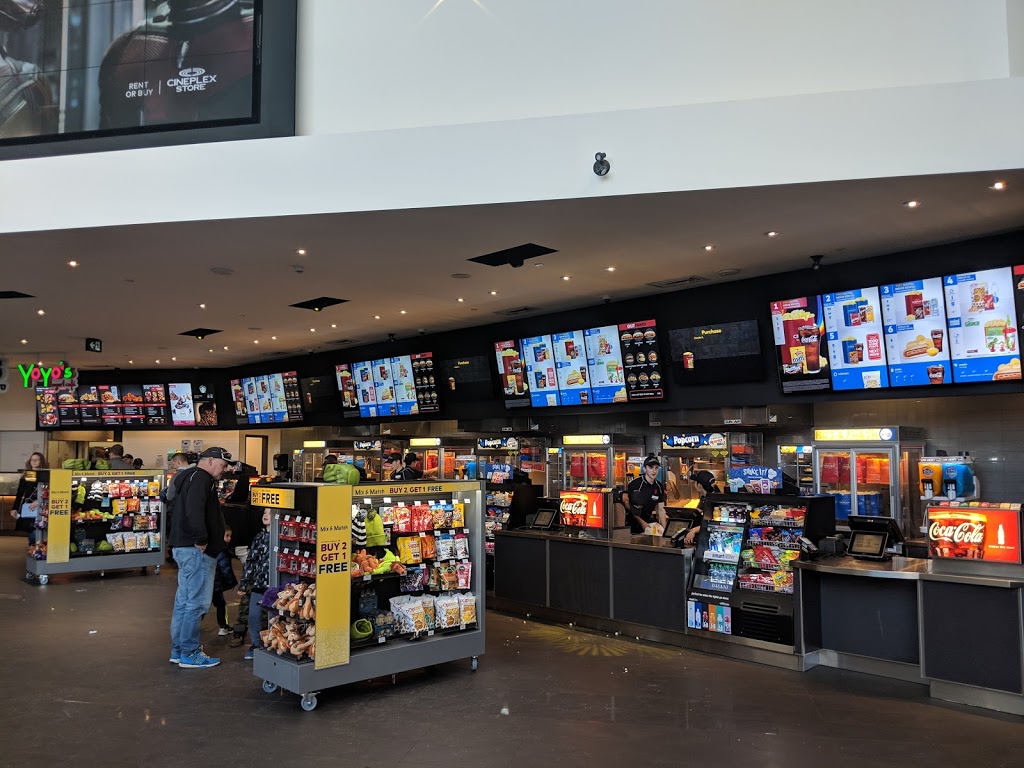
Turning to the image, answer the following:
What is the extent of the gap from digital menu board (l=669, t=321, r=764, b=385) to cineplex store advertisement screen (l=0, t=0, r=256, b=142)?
4.97m

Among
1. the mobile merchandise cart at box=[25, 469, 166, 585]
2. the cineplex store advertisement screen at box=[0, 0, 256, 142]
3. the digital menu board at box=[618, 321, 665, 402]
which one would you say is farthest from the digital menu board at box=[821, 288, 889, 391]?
the mobile merchandise cart at box=[25, 469, 166, 585]

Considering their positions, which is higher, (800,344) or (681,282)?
(681,282)

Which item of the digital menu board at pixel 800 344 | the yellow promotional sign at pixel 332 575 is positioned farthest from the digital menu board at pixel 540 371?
the yellow promotional sign at pixel 332 575

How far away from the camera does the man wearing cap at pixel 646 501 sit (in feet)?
27.4

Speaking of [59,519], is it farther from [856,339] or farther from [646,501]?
[856,339]

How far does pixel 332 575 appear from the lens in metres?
5.38

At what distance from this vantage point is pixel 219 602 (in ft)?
24.7

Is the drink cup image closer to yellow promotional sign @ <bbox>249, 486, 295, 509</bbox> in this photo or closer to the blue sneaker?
yellow promotional sign @ <bbox>249, 486, 295, 509</bbox>

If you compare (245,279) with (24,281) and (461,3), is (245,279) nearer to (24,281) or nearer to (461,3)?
(24,281)

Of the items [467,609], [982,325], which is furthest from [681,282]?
[467,609]

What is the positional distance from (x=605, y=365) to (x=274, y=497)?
15.6 feet

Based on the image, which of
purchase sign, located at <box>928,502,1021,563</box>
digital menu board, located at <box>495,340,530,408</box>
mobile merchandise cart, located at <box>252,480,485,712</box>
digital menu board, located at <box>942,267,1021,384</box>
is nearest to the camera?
mobile merchandise cart, located at <box>252,480,485,712</box>

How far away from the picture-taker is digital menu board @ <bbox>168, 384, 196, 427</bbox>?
16125mm

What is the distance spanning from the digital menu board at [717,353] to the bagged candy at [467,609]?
3727 millimetres
